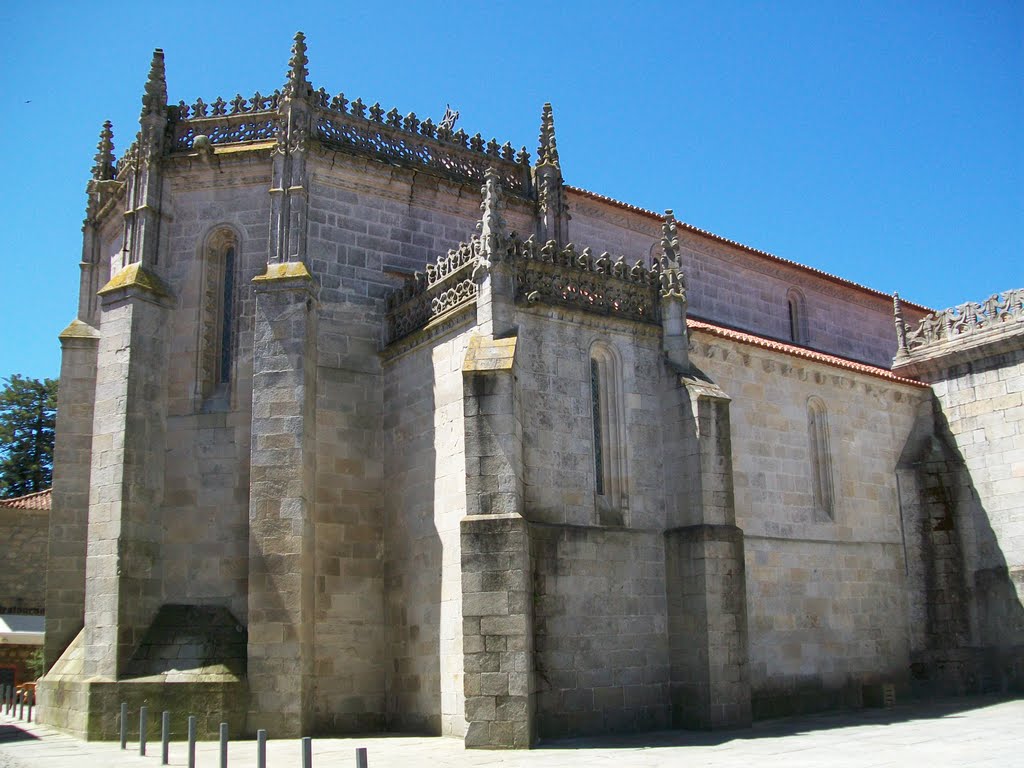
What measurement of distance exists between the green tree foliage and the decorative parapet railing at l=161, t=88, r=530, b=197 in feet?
80.3

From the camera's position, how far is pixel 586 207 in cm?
2375

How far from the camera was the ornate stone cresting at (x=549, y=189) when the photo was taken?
21.3 meters

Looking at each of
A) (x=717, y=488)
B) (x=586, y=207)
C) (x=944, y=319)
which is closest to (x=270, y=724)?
(x=717, y=488)

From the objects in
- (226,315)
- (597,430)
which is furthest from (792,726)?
(226,315)

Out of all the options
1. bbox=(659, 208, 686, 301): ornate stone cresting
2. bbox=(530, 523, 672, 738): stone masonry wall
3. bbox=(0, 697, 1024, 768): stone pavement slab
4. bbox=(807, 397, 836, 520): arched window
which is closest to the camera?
bbox=(0, 697, 1024, 768): stone pavement slab

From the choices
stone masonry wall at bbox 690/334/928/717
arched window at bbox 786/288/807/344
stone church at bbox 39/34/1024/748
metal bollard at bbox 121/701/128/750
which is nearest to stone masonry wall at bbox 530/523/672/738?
stone church at bbox 39/34/1024/748

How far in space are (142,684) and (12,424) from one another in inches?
1123

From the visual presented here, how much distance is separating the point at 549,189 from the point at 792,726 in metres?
11.8

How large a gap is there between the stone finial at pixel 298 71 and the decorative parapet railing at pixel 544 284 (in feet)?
14.2

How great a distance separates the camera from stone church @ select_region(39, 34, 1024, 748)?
15.8m

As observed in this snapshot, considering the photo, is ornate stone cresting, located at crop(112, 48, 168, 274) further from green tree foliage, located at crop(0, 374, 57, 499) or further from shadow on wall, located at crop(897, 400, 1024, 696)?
green tree foliage, located at crop(0, 374, 57, 499)

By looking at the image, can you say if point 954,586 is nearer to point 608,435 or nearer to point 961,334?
point 961,334

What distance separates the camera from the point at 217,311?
61.8 ft

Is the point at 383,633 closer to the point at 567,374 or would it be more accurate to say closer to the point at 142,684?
the point at 142,684
